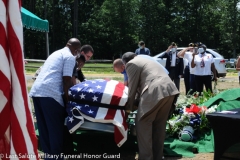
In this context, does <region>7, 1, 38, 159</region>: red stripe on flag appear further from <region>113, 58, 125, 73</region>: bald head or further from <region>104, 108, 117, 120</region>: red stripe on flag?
<region>113, 58, 125, 73</region>: bald head

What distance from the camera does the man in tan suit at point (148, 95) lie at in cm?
456

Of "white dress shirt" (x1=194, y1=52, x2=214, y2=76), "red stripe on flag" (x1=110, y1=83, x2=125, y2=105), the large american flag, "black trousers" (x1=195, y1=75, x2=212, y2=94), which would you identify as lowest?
"black trousers" (x1=195, y1=75, x2=212, y2=94)

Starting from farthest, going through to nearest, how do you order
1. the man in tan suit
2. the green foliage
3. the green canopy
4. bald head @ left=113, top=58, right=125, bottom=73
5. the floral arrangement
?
the green foliage
the green canopy
the floral arrangement
bald head @ left=113, top=58, right=125, bottom=73
the man in tan suit

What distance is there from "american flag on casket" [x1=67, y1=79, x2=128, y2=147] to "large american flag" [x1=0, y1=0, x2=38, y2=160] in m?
2.80

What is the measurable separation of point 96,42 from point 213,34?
50.0 ft

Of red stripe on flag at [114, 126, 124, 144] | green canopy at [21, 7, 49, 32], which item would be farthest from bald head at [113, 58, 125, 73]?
green canopy at [21, 7, 49, 32]

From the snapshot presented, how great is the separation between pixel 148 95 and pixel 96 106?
2.09ft

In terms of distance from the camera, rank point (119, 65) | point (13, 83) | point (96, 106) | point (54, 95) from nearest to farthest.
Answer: point (13, 83) < point (54, 95) < point (96, 106) < point (119, 65)

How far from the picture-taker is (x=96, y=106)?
4656 millimetres

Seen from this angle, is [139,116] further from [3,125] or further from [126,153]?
[3,125]

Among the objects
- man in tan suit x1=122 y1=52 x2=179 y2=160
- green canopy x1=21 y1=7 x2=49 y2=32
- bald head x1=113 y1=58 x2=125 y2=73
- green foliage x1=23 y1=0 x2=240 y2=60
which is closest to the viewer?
man in tan suit x1=122 y1=52 x2=179 y2=160

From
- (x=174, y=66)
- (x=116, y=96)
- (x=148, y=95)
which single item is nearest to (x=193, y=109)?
(x=148, y=95)

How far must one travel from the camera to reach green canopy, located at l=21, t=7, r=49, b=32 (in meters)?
10.4

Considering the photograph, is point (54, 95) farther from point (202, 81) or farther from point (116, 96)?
point (202, 81)
